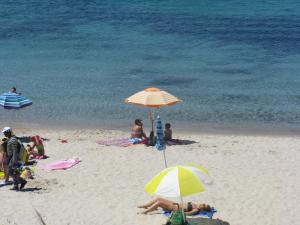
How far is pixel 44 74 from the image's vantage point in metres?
36.5

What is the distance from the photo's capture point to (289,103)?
97.7 feet

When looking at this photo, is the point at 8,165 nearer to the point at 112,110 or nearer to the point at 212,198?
the point at 212,198

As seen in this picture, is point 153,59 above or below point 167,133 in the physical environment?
above

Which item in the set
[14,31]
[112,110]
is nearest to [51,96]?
[112,110]

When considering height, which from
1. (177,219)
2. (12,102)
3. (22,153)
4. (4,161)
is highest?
(12,102)

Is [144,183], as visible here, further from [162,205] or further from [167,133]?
[167,133]

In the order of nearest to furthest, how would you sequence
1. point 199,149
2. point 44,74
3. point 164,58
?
point 199,149, point 44,74, point 164,58

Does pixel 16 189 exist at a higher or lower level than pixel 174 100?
lower

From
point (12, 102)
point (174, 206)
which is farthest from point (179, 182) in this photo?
point (12, 102)

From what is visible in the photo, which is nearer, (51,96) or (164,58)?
(51,96)

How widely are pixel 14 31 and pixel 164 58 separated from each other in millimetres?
15659

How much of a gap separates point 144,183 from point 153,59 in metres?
24.2

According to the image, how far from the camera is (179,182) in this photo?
511 inches

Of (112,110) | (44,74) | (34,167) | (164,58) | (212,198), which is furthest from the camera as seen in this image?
(164,58)
